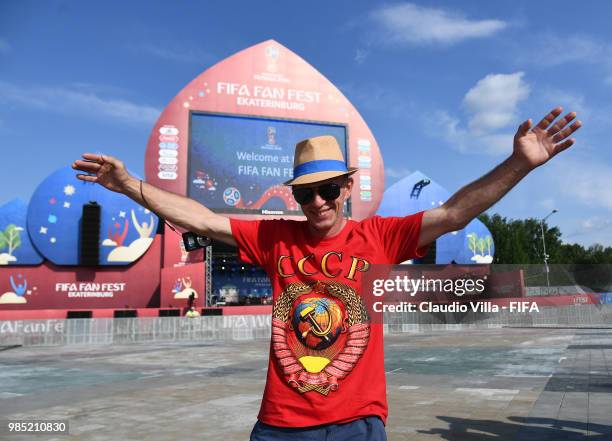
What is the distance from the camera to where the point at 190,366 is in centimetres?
1217

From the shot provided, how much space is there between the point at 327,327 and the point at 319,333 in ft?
0.15

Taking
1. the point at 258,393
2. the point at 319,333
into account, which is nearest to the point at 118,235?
the point at 258,393

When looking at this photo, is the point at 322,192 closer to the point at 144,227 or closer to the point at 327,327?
the point at 327,327

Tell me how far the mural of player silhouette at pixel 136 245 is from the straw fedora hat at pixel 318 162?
25.5 metres

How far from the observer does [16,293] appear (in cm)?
2561

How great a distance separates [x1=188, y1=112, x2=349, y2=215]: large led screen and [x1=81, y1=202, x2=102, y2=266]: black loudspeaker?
4.98 m

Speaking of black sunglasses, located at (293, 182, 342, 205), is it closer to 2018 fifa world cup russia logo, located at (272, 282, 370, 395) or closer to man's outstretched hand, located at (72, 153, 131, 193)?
2018 fifa world cup russia logo, located at (272, 282, 370, 395)

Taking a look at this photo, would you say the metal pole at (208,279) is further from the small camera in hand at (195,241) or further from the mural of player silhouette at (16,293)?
the small camera in hand at (195,241)

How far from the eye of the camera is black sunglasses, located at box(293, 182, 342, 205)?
242 cm

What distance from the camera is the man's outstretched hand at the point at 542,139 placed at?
7.14 feet

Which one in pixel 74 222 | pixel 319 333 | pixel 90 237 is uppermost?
pixel 74 222

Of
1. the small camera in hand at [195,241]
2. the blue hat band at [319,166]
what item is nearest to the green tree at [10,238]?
the small camera in hand at [195,241]

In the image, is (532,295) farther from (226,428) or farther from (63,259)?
(226,428)

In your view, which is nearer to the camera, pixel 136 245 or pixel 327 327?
pixel 327 327
